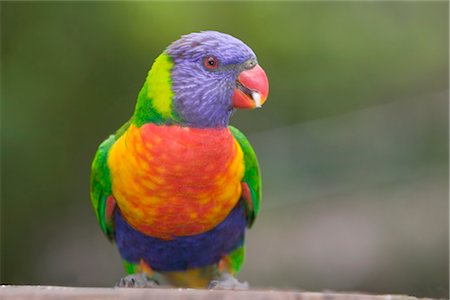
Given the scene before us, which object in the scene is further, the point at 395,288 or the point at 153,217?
the point at 395,288

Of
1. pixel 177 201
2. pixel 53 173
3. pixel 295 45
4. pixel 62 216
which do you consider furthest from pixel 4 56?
Result: pixel 177 201

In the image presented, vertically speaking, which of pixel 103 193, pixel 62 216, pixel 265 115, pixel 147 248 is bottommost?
pixel 147 248

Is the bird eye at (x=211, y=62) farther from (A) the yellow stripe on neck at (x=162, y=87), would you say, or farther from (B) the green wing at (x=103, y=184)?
(B) the green wing at (x=103, y=184)

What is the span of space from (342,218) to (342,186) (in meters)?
0.30

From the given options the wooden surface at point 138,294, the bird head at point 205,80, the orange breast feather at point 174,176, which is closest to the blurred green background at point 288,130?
the orange breast feather at point 174,176

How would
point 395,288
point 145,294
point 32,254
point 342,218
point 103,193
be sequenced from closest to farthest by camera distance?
point 145,294 → point 103,193 → point 32,254 → point 395,288 → point 342,218

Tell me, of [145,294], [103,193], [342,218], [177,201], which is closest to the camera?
[145,294]

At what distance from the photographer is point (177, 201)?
2.45m

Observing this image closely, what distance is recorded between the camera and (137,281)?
2.73 metres

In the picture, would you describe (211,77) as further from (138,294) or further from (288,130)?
(288,130)

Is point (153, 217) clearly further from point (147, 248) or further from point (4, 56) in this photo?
point (4, 56)

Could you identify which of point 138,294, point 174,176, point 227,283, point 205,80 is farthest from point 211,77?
point 138,294

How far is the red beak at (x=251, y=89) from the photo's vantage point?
234 centimetres

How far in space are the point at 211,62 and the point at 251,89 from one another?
0.17m
